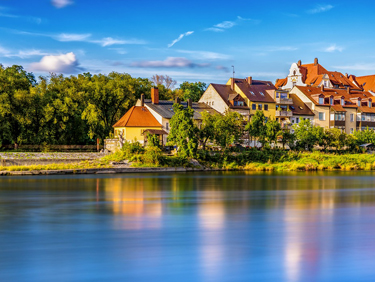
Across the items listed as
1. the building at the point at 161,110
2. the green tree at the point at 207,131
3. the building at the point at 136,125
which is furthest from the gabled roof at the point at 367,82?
the building at the point at 136,125

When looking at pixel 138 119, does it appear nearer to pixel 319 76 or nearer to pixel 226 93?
pixel 226 93

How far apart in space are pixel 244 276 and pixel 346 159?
53.1 meters

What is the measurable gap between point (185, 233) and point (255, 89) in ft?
208

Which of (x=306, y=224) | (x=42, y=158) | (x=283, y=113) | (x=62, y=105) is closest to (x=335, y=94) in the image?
(x=283, y=113)

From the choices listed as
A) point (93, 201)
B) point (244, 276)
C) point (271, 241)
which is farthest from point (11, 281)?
point (93, 201)

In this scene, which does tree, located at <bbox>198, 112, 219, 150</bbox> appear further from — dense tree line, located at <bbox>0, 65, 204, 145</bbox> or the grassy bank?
dense tree line, located at <bbox>0, 65, 204, 145</bbox>

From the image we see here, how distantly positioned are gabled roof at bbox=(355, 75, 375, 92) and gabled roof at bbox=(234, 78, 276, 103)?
26.4 metres

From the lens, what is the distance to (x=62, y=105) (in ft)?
204

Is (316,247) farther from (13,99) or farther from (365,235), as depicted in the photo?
(13,99)

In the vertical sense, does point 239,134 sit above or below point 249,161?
above

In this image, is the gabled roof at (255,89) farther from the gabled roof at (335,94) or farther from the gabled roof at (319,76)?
the gabled roof at (319,76)

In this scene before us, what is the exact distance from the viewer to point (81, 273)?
14328mm

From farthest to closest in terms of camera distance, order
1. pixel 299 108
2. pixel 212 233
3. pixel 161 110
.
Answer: pixel 299 108 → pixel 161 110 → pixel 212 233

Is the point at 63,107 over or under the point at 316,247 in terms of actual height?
over
